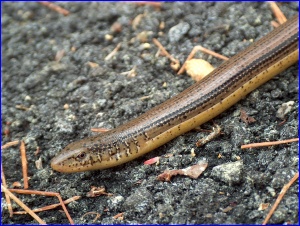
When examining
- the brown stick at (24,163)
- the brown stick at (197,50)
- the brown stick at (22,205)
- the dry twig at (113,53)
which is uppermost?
the brown stick at (197,50)

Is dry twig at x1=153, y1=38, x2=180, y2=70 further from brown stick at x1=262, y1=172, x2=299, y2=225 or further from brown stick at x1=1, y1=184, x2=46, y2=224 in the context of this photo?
brown stick at x1=1, y1=184, x2=46, y2=224

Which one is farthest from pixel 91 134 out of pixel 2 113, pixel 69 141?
pixel 2 113

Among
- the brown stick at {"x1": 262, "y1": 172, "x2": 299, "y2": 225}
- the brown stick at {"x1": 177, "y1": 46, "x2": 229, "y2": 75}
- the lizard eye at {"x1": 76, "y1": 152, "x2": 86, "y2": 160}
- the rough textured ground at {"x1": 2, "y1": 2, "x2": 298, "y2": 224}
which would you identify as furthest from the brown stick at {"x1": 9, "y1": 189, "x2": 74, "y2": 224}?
the brown stick at {"x1": 177, "y1": 46, "x2": 229, "y2": 75}

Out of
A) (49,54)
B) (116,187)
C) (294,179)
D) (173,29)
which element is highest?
(173,29)

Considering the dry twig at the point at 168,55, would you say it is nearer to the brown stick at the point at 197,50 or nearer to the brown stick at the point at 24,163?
the brown stick at the point at 197,50

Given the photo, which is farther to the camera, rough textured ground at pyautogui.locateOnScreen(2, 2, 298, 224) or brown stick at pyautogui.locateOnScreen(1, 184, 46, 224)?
brown stick at pyautogui.locateOnScreen(1, 184, 46, 224)

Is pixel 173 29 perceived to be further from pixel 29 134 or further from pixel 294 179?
pixel 294 179

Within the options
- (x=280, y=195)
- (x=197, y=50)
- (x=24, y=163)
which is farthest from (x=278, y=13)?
(x=24, y=163)

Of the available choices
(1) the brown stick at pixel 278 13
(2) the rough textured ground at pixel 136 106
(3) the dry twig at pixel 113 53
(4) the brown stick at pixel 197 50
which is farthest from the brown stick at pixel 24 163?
(1) the brown stick at pixel 278 13
